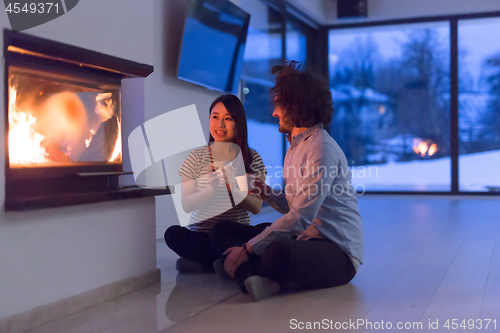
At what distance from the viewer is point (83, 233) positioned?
1753 mm

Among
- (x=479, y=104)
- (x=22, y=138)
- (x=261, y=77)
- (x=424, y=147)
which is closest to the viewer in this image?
(x=22, y=138)

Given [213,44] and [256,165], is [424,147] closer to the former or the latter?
[213,44]

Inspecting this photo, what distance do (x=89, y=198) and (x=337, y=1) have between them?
17.4ft

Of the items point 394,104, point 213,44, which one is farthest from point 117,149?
point 394,104

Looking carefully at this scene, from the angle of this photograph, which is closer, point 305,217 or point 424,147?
point 305,217

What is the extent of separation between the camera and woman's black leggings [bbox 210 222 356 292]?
1792 mm

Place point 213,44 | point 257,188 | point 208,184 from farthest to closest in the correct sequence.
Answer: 1. point 213,44
2. point 208,184
3. point 257,188

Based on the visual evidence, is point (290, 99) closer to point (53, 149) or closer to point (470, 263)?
point (53, 149)

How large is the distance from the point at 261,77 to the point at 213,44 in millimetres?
1369

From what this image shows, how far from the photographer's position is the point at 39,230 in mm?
1581

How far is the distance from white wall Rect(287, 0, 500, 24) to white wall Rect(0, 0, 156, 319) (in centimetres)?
412

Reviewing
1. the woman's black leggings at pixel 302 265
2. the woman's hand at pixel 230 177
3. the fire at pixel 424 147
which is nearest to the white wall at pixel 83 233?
the woman's hand at pixel 230 177

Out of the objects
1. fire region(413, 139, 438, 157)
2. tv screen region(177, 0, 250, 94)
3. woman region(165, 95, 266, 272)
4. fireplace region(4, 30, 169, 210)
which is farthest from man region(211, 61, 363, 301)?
fire region(413, 139, 438, 157)

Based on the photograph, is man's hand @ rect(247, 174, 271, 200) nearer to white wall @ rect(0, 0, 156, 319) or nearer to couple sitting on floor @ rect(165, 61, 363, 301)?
couple sitting on floor @ rect(165, 61, 363, 301)
